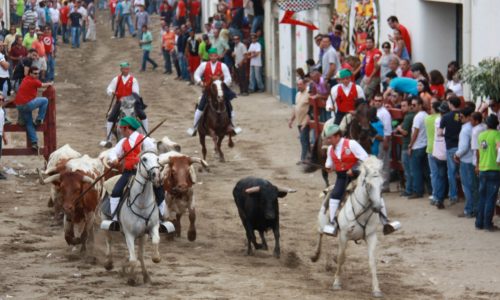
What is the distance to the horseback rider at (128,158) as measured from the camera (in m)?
18.4

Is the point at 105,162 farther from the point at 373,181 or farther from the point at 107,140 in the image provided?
the point at 107,140

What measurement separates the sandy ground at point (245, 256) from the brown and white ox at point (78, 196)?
373mm

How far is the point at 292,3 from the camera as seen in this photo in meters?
33.9

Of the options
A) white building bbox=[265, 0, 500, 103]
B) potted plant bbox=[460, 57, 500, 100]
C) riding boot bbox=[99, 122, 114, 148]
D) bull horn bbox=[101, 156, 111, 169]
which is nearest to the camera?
bull horn bbox=[101, 156, 111, 169]

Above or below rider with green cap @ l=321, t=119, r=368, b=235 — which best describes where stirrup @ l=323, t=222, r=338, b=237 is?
below

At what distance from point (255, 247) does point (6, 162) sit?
11040 mm

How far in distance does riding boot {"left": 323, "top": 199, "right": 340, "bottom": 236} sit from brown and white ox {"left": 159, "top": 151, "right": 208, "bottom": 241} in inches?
117

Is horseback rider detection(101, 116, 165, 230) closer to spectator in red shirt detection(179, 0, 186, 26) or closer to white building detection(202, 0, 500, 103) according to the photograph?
white building detection(202, 0, 500, 103)

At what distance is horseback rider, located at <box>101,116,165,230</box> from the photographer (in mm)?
18359

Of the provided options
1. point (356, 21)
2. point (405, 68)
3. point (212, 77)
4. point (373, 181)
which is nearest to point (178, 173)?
point (373, 181)

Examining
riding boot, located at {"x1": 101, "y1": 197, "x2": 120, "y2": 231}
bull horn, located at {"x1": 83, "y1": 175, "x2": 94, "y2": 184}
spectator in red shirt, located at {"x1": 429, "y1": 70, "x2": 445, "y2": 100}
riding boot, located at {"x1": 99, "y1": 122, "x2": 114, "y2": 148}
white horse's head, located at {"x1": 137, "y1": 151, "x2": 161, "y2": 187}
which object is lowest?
riding boot, located at {"x1": 99, "y1": 122, "x2": 114, "y2": 148}

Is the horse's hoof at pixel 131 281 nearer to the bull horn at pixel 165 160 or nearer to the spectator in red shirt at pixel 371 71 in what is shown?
the bull horn at pixel 165 160

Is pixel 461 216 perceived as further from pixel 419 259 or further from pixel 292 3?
pixel 292 3

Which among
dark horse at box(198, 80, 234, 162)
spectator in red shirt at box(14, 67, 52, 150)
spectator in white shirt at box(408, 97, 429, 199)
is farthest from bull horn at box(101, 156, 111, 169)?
dark horse at box(198, 80, 234, 162)
